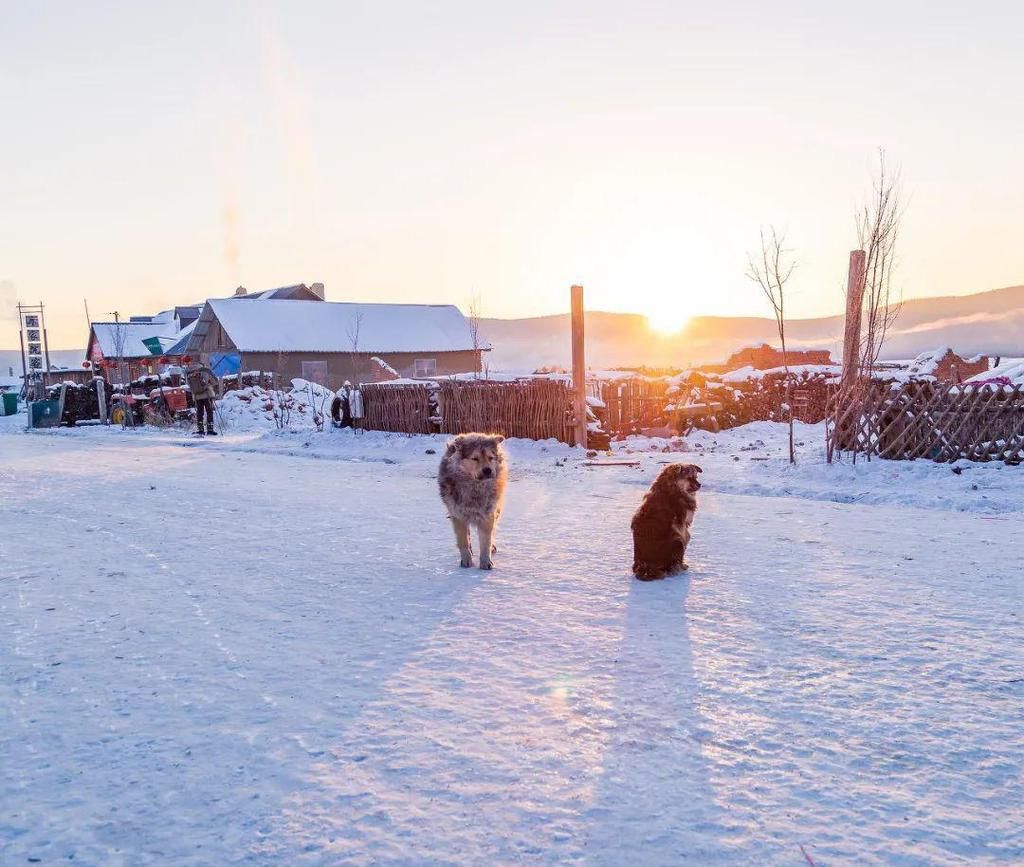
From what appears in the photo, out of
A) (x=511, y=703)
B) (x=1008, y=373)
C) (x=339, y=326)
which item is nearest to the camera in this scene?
(x=511, y=703)

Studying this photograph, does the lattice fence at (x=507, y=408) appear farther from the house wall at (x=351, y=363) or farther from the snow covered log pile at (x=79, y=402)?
the house wall at (x=351, y=363)

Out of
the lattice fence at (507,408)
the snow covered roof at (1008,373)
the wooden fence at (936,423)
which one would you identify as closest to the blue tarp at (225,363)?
the lattice fence at (507,408)

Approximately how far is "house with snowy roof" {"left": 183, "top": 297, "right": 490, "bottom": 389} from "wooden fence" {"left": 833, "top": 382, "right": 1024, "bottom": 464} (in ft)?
107

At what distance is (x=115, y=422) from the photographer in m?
34.3

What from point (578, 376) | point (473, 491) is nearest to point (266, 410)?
point (578, 376)

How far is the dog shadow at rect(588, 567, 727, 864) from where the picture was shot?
2.85m

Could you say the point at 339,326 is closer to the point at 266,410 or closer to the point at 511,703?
the point at 266,410

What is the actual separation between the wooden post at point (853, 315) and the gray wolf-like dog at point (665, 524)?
9.58 metres

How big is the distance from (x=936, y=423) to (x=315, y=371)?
4023 cm

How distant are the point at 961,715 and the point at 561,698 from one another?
1.98 meters

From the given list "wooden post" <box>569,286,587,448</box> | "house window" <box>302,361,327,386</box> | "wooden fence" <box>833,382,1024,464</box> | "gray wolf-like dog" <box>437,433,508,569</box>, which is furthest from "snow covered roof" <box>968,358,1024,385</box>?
"house window" <box>302,361,327,386</box>

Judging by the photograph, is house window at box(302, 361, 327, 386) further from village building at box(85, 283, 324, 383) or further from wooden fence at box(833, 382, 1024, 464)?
wooden fence at box(833, 382, 1024, 464)

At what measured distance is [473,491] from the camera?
7012 mm

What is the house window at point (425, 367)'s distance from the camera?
51.8m
